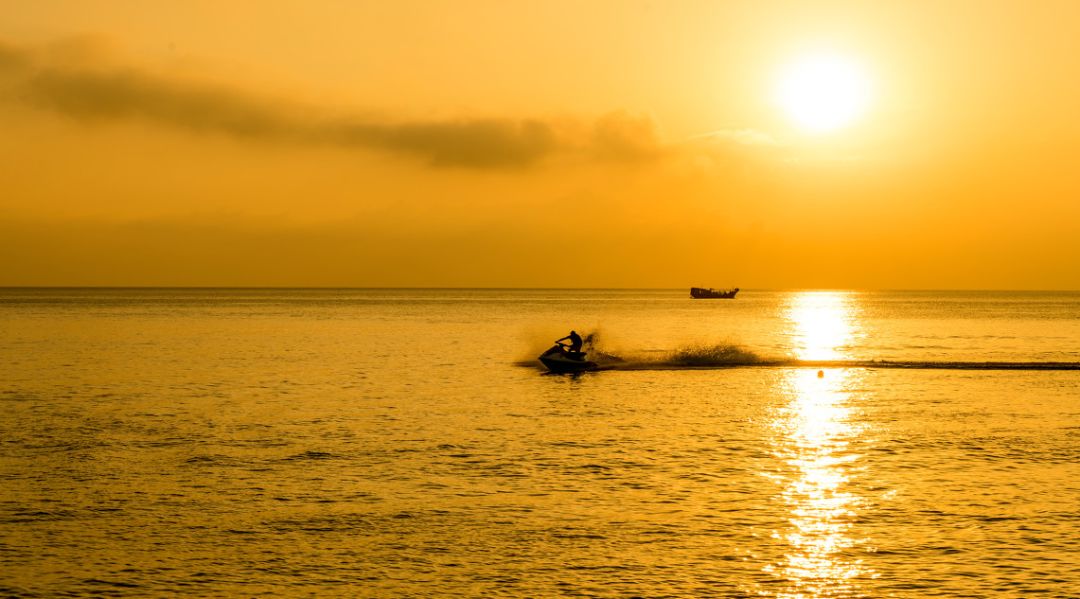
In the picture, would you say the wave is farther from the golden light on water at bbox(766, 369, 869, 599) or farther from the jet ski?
the golden light on water at bbox(766, 369, 869, 599)

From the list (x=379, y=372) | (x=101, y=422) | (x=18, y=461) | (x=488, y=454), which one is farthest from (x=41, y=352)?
(x=488, y=454)

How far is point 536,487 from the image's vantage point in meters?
27.8

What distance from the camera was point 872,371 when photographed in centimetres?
7319

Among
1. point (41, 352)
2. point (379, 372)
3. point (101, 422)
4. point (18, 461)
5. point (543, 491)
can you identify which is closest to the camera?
point (543, 491)

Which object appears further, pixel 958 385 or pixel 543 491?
pixel 958 385

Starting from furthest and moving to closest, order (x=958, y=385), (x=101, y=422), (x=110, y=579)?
1. (x=958, y=385)
2. (x=101, y=422)
3. (x=110, y=579)

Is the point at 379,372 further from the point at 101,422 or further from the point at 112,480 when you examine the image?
the point at 112,480

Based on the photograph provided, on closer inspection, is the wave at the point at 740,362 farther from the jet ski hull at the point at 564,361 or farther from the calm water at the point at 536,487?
the calm water at the point at 536,487

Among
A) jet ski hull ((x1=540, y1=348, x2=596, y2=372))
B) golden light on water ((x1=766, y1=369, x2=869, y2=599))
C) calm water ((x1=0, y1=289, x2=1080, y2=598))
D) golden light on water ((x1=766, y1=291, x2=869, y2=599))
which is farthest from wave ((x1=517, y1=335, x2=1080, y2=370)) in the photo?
golden light on water ((x1=766, y1=369, x2=869, y2=599))

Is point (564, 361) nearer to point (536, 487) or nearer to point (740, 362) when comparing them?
point (740, 362)

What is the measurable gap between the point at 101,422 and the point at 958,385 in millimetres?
47658

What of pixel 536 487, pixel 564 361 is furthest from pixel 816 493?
pixel 564 361

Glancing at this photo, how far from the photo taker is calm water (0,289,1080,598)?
19.8 metres

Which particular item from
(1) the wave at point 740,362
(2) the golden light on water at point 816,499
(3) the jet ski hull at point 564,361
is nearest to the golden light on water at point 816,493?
(2) the golden light on water at point 816,499
